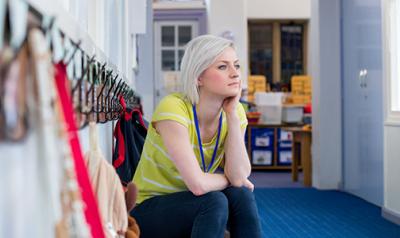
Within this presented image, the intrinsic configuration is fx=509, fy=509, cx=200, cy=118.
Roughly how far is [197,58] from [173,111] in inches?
8.4

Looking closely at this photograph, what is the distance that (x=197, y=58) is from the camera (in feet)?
5.73

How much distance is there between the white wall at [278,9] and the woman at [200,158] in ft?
25.9

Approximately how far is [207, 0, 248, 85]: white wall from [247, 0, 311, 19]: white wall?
2.54 m

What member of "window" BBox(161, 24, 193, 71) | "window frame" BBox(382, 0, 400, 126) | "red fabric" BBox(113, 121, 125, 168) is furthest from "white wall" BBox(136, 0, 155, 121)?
"red fabric" BBox(113, 121, 125, 168)

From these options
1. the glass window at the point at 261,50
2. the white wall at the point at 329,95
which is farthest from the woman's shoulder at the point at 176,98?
the glass window at the point at 261,50

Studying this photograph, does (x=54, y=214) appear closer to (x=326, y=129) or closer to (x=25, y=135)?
(x=25, y=135)

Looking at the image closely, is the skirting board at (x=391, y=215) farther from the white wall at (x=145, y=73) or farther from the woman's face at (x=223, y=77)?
the white wall at (x=145, y=73)

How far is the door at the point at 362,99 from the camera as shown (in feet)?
13.7

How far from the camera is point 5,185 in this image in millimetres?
724

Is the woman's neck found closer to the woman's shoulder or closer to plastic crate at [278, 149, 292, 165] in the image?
the woman's shoulder

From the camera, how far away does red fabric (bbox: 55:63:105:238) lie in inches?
29.2

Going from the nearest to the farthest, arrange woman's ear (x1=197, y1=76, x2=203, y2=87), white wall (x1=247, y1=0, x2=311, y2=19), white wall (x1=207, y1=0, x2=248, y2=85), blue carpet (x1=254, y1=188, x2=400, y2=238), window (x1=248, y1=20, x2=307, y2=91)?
woman's ear (x1=197, y1=76, x2=203, y2=87)
blue carpet (x1=254, y1=188, x2=400, y2=238)
white wall (x1=207, y1=0, x2=248, y2=85)
white wall (x1=247, y1=0, x2=311, y2=19)
window (x1=248, y1=20, x2=307, y2=91)

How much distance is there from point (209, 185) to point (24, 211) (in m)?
0.93

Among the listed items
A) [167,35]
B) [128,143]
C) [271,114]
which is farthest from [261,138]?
[128,143]
